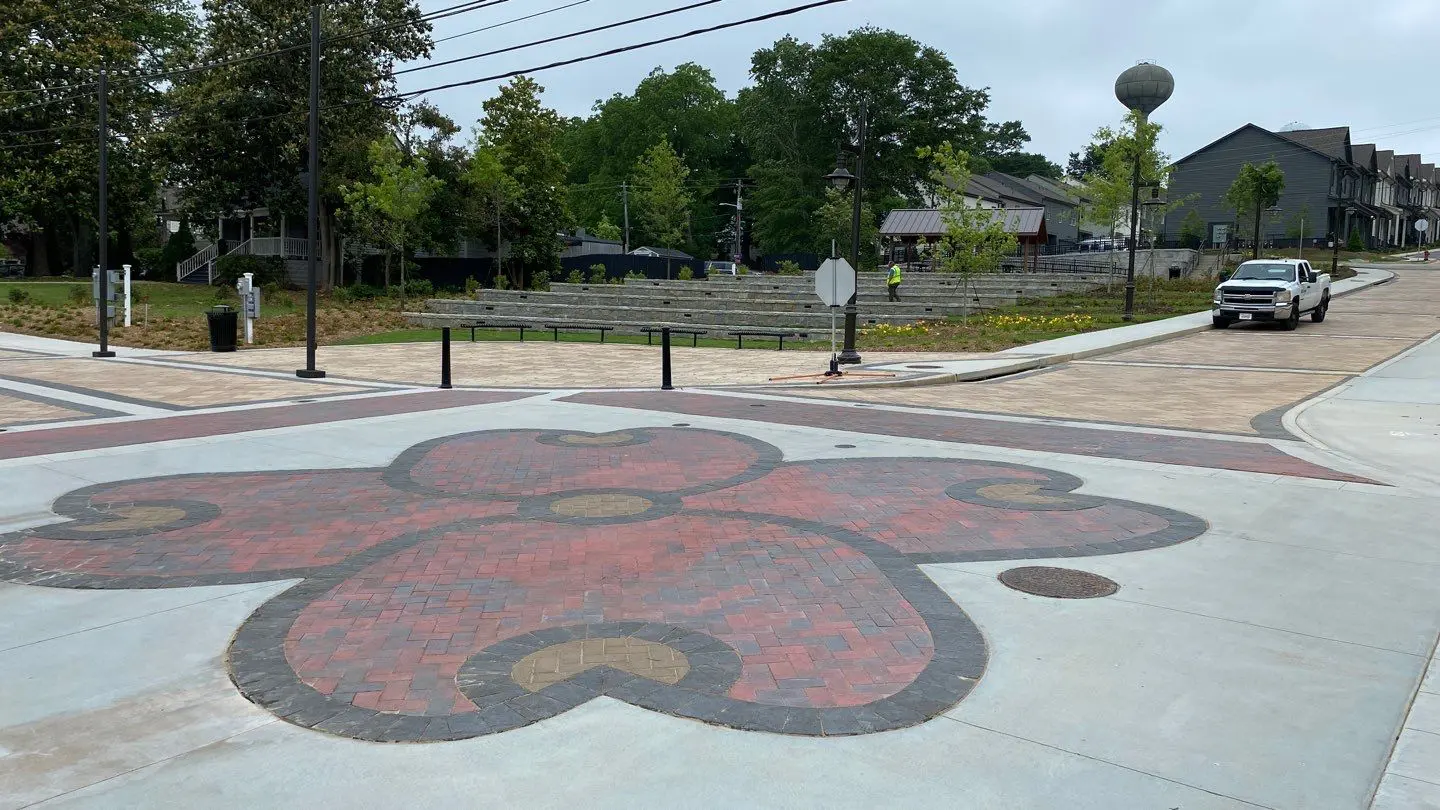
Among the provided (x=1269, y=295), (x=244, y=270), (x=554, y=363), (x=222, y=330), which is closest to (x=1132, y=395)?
(x=554, y=363)

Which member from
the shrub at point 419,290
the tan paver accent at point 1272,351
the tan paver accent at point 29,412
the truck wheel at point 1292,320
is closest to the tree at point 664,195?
the shrub at point 419,290

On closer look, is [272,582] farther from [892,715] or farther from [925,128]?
[925,128]

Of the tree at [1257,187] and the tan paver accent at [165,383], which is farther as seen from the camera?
the tree at [1257,187]

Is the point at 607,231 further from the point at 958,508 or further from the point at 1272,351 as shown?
the point at 958,508

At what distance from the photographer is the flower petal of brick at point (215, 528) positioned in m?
→ 6.74

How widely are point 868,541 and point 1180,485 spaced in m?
3.82

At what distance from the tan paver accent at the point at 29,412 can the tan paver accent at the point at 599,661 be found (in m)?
12.0

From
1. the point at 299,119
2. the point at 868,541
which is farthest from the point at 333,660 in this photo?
the point at 299,119

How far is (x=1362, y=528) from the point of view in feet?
26.2

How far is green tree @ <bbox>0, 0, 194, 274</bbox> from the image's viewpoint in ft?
156

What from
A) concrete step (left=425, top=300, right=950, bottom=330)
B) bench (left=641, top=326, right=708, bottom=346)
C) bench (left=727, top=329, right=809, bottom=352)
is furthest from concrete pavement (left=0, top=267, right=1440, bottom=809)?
concrete step (left=425, top=300, right=950, bottom=330)

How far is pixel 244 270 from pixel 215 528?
44583mm

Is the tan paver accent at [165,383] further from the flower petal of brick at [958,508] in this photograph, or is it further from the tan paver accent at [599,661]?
the tan paver accent at [599,661]

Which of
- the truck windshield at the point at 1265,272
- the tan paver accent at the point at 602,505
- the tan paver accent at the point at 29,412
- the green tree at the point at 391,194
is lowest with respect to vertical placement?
the tan paver accent at the point at 602,505
